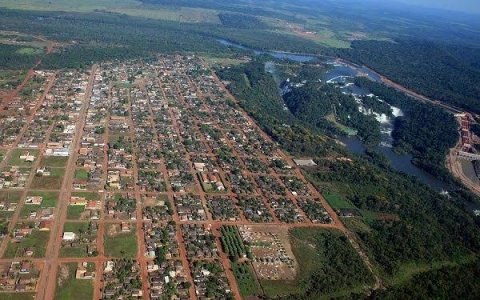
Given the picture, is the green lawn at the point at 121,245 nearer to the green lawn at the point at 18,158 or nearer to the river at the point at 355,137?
the green lawn at the point at 18,158

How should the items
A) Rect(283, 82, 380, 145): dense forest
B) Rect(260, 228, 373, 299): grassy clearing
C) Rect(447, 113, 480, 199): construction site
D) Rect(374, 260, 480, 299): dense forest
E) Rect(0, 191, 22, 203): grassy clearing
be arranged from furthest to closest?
1. Rect(283, 82, 380, 145): dense forest
2. Rect(447, 113, 480, 199): construction site
3. Rect(0, 191, 22, 203): grassy clearing
4. Rect(374, 260, 480, 299): dense forest
5. Rect(260, 228, 373, 299): grassy clearing

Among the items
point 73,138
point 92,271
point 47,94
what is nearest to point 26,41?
point 47,94

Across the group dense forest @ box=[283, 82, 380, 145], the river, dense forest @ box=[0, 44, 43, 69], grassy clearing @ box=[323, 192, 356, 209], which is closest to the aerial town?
grassy clearing @ box=[323, 192, 356, 209]

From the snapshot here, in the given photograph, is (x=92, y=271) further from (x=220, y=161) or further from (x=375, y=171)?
(x=375, y=171)

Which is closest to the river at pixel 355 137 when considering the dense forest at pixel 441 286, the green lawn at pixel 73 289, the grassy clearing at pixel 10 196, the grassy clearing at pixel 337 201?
the grassy clearing at pixel 337 201

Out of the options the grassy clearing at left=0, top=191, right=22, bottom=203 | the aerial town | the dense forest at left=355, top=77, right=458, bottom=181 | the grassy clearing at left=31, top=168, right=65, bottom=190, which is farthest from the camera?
the dense forest at left=355, top=77, right=458, bottom=181

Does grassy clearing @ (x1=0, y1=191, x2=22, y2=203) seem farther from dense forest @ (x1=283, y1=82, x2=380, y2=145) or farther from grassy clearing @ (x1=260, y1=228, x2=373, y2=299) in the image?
dense forest @ (x1=283, y1=82, x2=380, y2=145)
